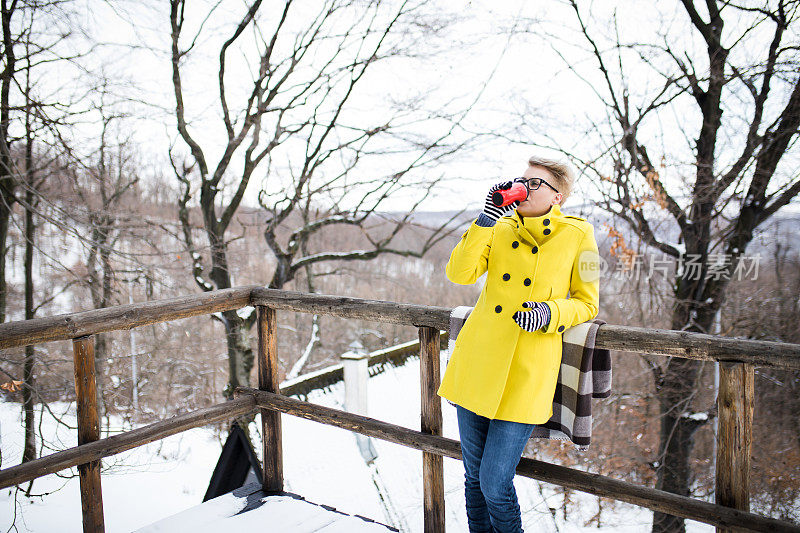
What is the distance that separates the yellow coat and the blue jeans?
0.07 meters

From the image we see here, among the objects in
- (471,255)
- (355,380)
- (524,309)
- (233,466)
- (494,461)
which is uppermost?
(471,255)

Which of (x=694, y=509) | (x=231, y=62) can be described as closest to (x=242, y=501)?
(x=694, y=509)

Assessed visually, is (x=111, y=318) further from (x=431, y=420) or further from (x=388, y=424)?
(x=431, y=420)

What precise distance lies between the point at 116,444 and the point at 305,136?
703 cm

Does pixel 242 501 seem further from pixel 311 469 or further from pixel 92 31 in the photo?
pixel 311 469

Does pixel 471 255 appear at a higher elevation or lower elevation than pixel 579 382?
higher

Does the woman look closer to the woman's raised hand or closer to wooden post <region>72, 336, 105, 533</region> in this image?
the woman's raised hand

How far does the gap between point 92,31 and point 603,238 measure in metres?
5.80

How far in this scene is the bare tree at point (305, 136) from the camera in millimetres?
7926

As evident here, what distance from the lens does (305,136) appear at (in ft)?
27.8

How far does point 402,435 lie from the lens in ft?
6.86

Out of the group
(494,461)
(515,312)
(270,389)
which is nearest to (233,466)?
(270,389)

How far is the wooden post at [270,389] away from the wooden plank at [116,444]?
104 millimetres

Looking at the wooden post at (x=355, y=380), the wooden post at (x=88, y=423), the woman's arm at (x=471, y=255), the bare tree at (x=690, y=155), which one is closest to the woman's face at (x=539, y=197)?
the woman's arm at (x=471, y=255)
